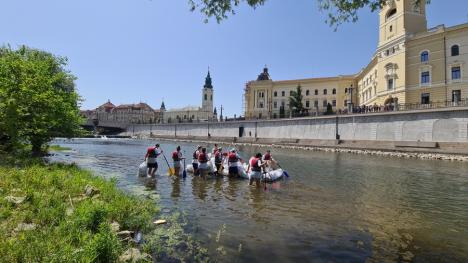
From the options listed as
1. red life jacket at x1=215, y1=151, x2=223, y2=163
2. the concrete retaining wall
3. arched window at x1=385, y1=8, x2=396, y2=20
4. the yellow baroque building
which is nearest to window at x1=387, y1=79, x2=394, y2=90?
the yellow baroque building

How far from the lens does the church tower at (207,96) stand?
493 feet

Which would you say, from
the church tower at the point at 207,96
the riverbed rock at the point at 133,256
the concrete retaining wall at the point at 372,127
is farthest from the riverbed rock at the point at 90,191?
the church tower at the point at 207,96

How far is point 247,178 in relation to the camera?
703 inches

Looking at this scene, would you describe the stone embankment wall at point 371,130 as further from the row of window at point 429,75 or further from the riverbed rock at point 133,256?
the riverbed rock at point 133,256

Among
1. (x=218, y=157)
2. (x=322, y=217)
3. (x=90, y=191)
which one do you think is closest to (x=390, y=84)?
(x=218, y=157)

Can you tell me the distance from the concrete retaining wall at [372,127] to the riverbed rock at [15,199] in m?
40.9

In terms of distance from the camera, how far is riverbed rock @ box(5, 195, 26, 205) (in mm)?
7998

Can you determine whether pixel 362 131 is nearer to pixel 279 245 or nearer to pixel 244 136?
pixel 244 136

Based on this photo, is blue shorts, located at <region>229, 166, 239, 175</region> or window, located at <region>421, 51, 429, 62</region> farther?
window, located at <region>421, 51, 429, 62</region>

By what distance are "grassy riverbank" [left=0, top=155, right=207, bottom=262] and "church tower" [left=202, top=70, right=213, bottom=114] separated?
14013 cm

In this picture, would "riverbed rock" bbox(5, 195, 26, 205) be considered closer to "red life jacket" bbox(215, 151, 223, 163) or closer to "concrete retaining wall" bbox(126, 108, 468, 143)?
"red life jacket" bbox(215, 151, 223, 163)

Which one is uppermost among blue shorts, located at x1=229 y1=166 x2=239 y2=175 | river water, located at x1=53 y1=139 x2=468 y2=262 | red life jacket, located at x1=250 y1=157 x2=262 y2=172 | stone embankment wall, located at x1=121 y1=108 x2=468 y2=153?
stone embankment wall, located at x1=121 y1=108 x2=468 y2=153

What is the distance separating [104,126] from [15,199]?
116124mm


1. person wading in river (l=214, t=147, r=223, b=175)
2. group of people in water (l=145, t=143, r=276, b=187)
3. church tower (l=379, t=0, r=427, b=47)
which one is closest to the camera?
group of people in water (l=145, t=143, r=276, b=187)
